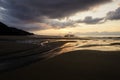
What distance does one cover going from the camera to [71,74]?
4711 mm

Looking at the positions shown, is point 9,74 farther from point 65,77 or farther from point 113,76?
point 113,76

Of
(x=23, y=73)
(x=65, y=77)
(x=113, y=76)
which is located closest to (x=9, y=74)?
(x=23, y=73)

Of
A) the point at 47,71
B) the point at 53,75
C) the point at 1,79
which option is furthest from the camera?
the point at 47,71

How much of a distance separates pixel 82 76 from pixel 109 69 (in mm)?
1196

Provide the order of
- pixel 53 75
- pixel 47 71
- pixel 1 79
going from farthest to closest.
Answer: pixel 47 71 < pixel 53 75 < pixel 1 79

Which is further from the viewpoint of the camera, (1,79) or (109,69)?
(109,69)

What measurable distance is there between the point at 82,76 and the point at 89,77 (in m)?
0.21

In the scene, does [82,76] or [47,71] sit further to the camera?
[47,71]

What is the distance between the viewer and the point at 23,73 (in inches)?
191

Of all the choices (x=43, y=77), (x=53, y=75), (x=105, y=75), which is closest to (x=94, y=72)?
(x=105, y=75)

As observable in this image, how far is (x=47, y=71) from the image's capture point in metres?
5.07

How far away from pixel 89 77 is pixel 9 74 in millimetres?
2375

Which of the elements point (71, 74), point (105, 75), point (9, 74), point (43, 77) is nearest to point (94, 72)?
Answer: point (105, 75)

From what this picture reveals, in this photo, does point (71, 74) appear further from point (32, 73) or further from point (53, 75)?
point (32, 73)
